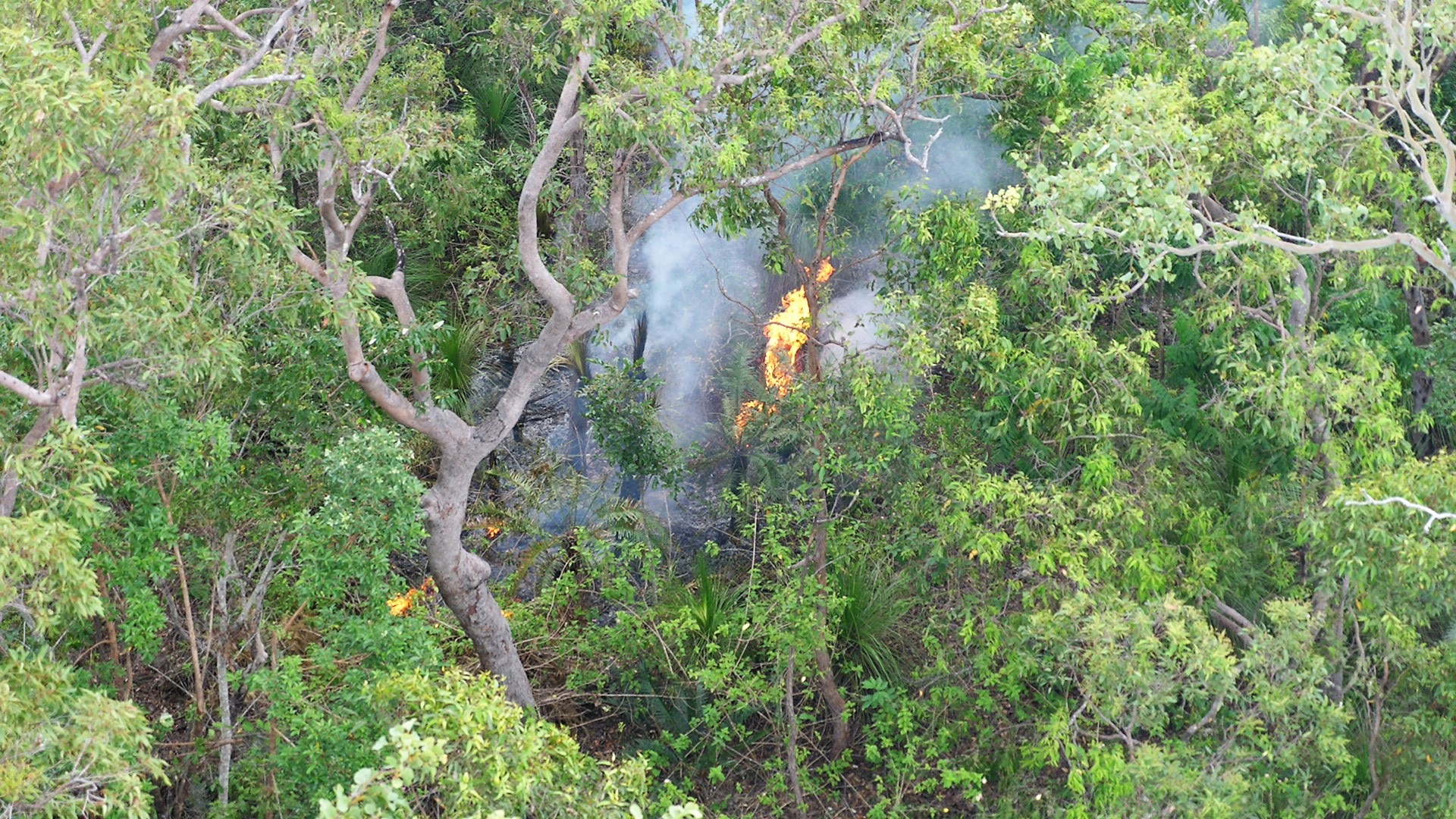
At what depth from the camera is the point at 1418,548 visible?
6.30 meters

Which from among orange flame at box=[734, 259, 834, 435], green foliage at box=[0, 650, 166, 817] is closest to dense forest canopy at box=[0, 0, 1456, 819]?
green foliage at box=[0, 650, 166, 817]

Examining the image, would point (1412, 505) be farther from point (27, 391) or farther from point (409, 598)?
point (409, 598)

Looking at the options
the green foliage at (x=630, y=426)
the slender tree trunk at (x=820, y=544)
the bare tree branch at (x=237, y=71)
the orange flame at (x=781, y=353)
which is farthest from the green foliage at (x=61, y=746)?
the orange flame at (x=781, y=353)

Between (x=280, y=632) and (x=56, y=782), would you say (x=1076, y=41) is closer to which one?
(x=280, y=632)

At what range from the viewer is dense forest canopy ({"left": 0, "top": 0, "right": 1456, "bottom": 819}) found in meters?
5.30

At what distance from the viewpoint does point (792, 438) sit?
9.63m

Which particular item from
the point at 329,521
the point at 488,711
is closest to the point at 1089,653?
the point at 488,711

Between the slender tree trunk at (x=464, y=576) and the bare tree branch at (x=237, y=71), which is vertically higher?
the bare tree branch at (x=237, y=71)

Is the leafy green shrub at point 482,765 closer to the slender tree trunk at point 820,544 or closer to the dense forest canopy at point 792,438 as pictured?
the dense forest canopy at point 792,438

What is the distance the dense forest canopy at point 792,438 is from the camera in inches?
209

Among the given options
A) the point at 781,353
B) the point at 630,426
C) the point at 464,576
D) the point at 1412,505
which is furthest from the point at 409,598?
the point at 1412,505

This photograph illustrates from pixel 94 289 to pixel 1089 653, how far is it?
4951 mm

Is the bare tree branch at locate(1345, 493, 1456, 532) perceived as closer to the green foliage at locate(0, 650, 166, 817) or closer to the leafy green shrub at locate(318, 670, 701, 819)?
the leafy green shrub at locate(318, 670, 701, 819)

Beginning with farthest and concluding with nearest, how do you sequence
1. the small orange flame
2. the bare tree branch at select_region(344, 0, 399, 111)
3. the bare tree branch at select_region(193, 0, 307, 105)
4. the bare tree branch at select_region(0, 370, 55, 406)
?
the small orange flame, the bare tree branch at select_region(344, 0, 399, 111), the bare tree branch at select_region(193, 0, 307, 105), the bare tree branch at select_region(0, 370, 55, 406)
